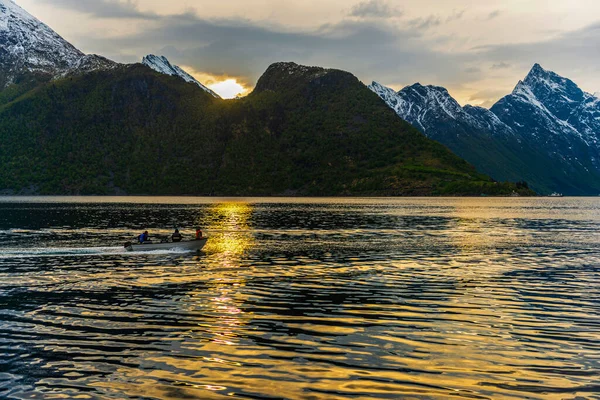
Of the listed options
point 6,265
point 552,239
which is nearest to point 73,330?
point 6,265

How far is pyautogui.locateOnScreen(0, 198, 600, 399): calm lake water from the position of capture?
947 inches

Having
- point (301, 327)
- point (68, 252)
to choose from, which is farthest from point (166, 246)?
point (301, 327)

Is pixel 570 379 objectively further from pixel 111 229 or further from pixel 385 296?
pixel 111 229

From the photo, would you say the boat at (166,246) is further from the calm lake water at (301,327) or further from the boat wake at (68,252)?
the calm lake water at (301,327)

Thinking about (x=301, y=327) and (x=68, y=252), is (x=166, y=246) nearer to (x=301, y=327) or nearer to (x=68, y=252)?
(x=68, y=252)

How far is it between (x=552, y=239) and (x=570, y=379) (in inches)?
3226

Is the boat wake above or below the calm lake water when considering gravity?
below

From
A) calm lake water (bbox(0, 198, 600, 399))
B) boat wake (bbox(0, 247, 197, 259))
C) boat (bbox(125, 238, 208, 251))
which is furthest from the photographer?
boat (bbox(125, 238, 208, 251))

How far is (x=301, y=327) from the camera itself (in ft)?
112

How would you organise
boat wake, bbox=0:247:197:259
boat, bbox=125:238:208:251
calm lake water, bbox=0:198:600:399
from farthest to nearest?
boat, bbox=125:238:208:251 < boat wake, bbox=0:247:197:259 < calm lake water, bbox=0:198:600:399

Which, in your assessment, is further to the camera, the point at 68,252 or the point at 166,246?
the point at 166,246

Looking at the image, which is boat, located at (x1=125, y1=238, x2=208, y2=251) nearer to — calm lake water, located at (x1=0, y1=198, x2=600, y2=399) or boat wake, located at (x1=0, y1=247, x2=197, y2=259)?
boat wake, located at (x1=0, y1=247, x2=197, y2=259)

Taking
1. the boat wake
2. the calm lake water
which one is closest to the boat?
the boat wake

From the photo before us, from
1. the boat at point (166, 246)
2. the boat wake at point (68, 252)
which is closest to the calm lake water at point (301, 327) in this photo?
the boat wake at point (68, 252)
